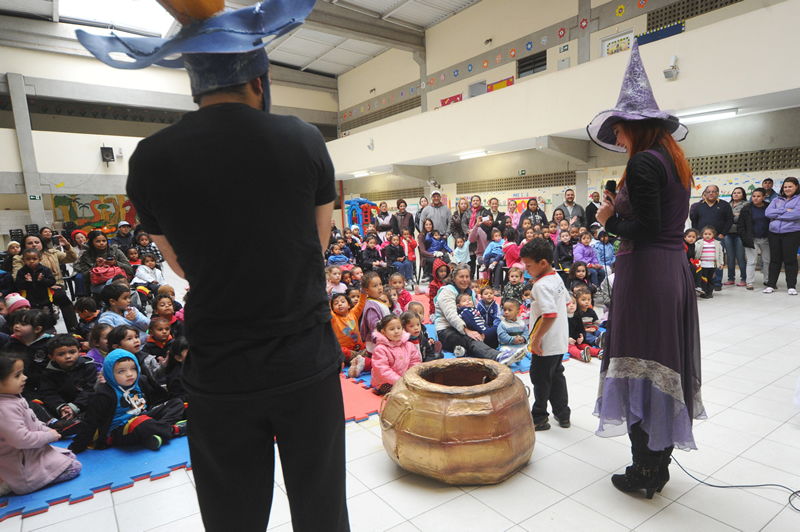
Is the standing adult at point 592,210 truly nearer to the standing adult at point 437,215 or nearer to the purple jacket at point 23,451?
the standing adult at point 437,215

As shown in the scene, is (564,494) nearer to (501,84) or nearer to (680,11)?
(680,11)

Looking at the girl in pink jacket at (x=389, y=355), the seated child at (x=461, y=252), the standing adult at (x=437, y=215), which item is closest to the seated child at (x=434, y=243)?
the seated child at (x=461, y=252)

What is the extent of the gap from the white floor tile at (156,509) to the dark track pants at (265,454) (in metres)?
1.64

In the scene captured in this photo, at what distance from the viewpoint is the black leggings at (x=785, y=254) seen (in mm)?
Answer: 6609

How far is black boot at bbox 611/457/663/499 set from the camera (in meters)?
2.20

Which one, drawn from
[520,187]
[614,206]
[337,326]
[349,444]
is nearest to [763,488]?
[614,206]

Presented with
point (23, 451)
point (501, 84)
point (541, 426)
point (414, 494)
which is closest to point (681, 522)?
point (541, 426)

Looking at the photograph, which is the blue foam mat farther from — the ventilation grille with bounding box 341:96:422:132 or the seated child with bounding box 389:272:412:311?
the ventilation grille with bounding box 341:96:422:132

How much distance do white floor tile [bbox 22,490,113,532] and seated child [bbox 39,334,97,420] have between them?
1081 mm

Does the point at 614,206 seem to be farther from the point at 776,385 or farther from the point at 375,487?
the point at 776,385

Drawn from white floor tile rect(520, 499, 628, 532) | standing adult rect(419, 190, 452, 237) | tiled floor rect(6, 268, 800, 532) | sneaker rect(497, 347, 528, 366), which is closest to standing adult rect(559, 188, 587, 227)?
standing adult rect(419, 190, 452, 237)

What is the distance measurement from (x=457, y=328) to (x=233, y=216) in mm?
3970

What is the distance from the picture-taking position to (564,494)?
2.34 m

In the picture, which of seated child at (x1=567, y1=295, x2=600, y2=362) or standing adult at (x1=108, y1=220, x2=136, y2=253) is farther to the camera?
standing adult at (x1=108, y1=220, x2=136, y2=253)
